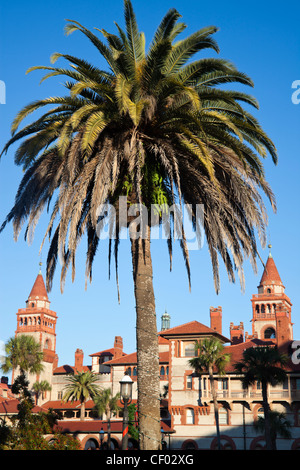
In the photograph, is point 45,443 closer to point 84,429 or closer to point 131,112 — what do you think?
point 131,112

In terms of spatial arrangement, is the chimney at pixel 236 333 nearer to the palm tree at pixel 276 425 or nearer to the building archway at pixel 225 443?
the building archway at pixel 225 443

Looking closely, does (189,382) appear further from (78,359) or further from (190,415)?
(78,359)

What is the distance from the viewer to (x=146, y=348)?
16.2 metres

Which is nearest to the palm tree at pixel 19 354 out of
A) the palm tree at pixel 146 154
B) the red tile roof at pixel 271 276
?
the red tile roof at pixel 271 276

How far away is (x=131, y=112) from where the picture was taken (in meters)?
16.5

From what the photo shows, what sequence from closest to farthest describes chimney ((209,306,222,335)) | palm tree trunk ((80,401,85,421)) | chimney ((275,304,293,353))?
chimney ((275,304,293,353)), palm tree trunk ((80,401,85,421)), chimney ((209,306,222,335))

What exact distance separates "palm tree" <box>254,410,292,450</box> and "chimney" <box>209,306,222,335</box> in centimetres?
3491

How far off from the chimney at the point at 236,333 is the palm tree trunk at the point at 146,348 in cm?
9212

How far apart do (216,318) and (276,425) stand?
43185mm

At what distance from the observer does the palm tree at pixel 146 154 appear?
16.8 meters

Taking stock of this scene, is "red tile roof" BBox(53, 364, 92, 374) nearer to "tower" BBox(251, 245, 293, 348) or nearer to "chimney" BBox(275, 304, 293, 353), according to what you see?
"tower" BBox(251, 245, 293, 348)

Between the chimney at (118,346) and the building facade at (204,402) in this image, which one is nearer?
the building facade at (204,402)

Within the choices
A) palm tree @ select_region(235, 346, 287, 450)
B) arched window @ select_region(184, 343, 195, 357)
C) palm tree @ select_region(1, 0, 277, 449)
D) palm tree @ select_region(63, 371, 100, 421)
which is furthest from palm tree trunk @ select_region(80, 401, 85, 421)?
palm tree @ select_region(1, 0, 277, 449)

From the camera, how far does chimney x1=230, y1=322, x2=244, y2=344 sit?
355 feet
